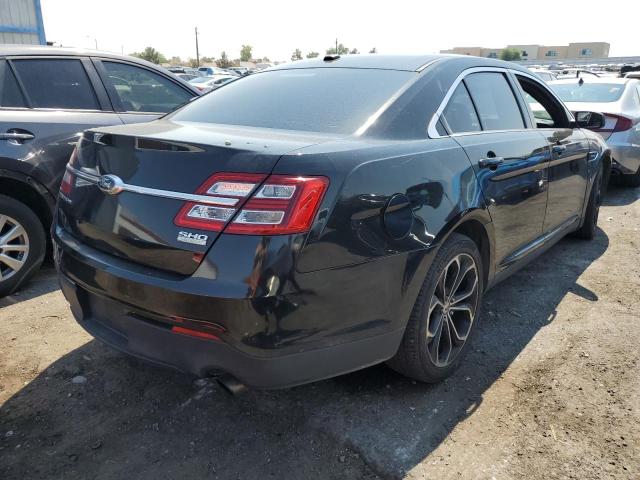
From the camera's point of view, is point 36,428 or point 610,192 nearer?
point 36,428

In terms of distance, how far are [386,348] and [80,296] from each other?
4.40ft

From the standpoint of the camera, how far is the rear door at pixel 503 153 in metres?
2.78

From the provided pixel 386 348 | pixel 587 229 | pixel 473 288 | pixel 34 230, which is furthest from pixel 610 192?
pixel 34 230

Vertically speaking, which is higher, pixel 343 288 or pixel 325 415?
pixel 343 288

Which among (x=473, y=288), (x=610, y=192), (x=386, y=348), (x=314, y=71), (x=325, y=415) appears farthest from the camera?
(x=610, y=192)

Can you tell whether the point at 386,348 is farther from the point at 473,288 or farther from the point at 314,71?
the point at 314,71

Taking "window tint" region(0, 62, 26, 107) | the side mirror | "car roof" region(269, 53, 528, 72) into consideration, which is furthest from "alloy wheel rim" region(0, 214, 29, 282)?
the side mirror

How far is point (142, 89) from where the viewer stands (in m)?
4.66

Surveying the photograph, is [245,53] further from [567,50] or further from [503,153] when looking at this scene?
[503,153]

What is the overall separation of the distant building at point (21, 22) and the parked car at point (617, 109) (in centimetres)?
924

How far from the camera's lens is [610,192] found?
749cm

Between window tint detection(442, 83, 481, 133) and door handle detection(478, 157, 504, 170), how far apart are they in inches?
7.8

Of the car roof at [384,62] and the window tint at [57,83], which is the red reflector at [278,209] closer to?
the car roof at [384,62]

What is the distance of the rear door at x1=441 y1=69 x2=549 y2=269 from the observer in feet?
9.12
